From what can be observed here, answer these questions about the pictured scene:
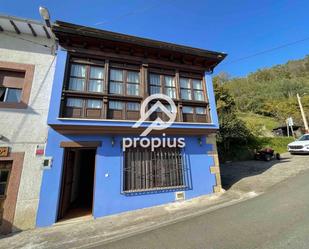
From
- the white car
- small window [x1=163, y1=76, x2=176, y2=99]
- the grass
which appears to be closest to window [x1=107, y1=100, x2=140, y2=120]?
small window [x1=163, y1=76, x2=176, y2=99]

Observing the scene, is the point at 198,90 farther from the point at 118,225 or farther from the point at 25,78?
the point at 25,78

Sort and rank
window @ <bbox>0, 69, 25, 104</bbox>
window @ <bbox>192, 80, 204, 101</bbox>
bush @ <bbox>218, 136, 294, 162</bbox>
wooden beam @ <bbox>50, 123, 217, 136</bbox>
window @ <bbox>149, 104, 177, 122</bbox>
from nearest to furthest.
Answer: wooden beam @ <bbox>50, 123, 217, 136</bbox>
window @ <bbox>0, 69, 25, 104</bbox>
window @ <bbox>149, 104, 177, 122</bbox>
window @ <bbox>192, 80, 204, 101</bbox>
bush @ <bbox>218, 136, 294, 162</bbox>

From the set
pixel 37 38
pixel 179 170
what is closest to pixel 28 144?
pixel 37 38

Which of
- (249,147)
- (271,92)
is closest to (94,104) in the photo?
(249,147)

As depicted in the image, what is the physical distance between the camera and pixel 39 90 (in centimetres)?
648

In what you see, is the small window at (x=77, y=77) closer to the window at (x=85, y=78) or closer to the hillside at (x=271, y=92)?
the window at (x=85, y=78)

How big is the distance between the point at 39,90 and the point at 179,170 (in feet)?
21.0

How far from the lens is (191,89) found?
826cm

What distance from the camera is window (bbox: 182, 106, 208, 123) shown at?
25.6 feet

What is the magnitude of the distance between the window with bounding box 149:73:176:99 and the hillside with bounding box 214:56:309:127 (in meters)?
16.0

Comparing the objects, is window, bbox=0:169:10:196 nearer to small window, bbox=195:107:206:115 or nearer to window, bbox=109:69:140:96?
window, bbox=109:69:140:96

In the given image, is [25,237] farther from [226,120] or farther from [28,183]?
[226,120]

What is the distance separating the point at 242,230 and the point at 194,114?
4989 millimetres

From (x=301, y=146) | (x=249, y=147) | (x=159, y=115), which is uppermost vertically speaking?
(x=159, y=115)
